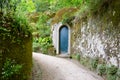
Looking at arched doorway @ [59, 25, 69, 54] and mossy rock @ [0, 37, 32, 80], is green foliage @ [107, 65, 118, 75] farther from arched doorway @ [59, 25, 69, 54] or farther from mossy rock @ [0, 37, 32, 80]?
arched doorway @ [59, 25, 69, 54]

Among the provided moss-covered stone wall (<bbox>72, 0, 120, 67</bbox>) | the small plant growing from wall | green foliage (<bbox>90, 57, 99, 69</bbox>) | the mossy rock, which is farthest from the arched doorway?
the mossy rock

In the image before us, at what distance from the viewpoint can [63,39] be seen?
13992 mm

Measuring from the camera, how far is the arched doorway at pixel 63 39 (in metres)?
13.8

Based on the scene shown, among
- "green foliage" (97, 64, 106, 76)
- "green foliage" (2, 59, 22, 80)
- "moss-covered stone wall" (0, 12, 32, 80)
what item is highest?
"moss-covered stone wall" (0, 12, 32, 80)

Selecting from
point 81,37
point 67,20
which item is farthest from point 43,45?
point 81,37

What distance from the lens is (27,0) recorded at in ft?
62.0

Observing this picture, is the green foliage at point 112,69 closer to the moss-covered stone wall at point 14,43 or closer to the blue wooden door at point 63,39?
the moss-covered stone wall at point 14,43

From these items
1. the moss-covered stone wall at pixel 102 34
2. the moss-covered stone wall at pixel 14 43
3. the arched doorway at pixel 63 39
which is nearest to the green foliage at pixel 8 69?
the moss-covered stone wall at pixel 14 43

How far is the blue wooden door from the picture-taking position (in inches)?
545

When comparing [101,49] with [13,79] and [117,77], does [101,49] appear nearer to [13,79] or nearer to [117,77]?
[117,77]

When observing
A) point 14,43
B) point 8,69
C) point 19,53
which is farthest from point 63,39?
point 8,69

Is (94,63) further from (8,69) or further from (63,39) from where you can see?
(63,39)

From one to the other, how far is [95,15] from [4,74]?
18.8ft

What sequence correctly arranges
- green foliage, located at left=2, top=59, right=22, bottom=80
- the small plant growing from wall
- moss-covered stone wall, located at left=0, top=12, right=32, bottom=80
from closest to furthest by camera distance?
green foliage, located at left=2, top=59, right=22, bottom=80 → moss-covered stone wall, located at left=0, top=12, right=32, bottom=80 → the small plant growing from wall
